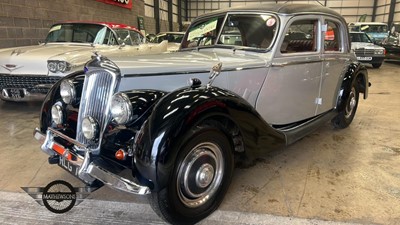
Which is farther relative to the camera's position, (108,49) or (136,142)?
(108,49)

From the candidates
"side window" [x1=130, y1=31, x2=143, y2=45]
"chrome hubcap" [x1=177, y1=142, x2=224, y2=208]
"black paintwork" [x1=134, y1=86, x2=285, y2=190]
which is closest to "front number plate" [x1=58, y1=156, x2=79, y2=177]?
"black paintwork" [x1=134, y1=86, x2=285, y2=190]

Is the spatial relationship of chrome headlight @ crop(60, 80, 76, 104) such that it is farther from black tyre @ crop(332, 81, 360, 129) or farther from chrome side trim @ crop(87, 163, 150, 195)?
black tyre @ crop(332, 81, 360, 129)

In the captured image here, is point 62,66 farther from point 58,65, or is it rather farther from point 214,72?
point 214,72

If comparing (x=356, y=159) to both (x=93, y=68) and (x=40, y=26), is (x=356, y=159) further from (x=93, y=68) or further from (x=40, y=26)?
(x=40, y=26)

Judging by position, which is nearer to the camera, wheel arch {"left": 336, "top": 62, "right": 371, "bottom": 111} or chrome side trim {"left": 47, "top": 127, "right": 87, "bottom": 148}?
chrome side trim {"left": 47, "top": 127, "right": 87, "bottom": 148}

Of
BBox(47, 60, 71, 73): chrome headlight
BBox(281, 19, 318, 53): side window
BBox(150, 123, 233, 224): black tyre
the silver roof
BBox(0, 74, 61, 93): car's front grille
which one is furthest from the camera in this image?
BBox(0, 74, 61, 93): car's front grille

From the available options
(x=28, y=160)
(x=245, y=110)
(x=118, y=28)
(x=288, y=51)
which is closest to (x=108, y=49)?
(x=118, y=28)

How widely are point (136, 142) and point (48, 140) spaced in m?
0.80

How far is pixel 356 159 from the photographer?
11.3 ft

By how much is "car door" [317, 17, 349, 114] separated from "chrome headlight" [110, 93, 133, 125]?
246 cm

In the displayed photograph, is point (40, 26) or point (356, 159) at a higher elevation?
point (40, 26)

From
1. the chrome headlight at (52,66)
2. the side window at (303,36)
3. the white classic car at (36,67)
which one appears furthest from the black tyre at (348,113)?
the chrome headlight at (52,66)

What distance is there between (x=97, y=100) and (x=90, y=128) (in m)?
0.22

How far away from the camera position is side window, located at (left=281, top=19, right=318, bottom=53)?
3.24 meters
